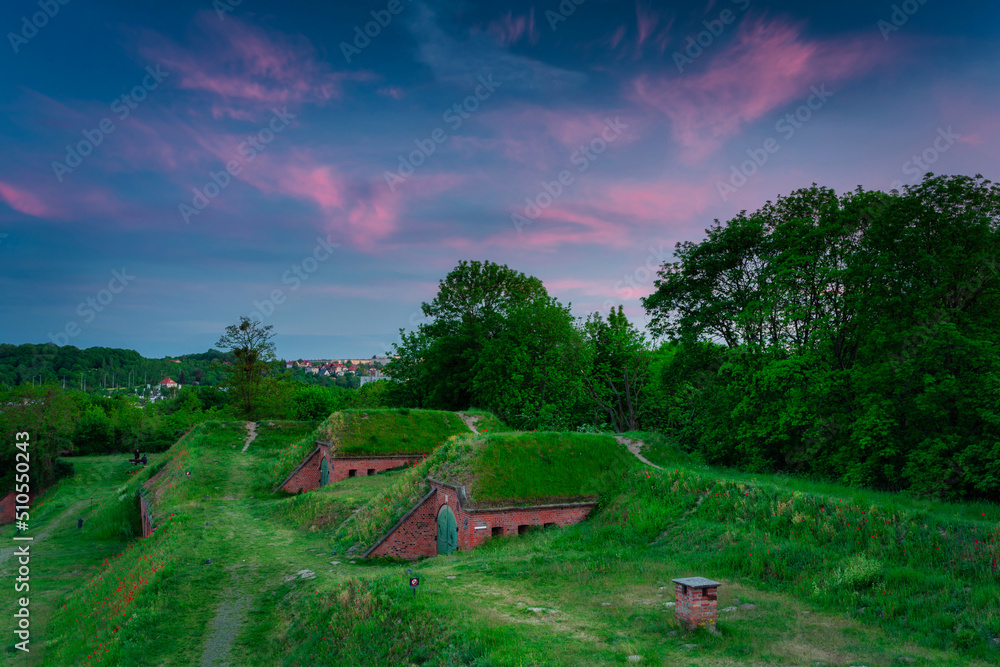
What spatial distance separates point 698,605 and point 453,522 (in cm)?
1323

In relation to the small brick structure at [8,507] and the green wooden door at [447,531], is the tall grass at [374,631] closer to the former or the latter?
the green wooden door at [447,531]

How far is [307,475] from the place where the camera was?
37125 mm

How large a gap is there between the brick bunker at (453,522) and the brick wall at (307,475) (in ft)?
46.3

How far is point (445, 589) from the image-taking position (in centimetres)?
1527

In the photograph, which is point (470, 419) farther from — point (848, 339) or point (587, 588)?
point (587, 588)

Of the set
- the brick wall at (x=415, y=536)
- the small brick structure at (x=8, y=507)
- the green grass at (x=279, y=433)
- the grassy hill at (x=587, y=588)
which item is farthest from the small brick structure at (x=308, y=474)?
the small brick structure at (x=8, y=507)

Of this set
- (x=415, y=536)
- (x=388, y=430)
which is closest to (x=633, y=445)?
(x=415, y=536)

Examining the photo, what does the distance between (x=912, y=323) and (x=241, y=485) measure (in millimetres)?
37786

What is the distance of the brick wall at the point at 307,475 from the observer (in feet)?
120

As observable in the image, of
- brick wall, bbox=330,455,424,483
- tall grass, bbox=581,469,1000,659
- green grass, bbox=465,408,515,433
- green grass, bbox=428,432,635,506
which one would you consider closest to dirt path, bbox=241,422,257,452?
brick wall, bbox=330,455,424,483

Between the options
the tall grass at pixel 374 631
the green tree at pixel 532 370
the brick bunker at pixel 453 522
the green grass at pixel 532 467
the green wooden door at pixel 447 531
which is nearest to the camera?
the tall grass at pixel 374 631

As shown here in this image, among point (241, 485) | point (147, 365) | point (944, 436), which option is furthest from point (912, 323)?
point (147, 365)

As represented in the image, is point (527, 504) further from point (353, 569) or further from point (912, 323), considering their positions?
point (912, 323)

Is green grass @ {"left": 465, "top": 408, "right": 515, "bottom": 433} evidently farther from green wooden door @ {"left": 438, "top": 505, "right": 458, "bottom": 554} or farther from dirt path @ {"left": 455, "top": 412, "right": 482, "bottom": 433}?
green wooden door @ {"left": 438, "top": 505, "right": 458, "bottom": 554}
